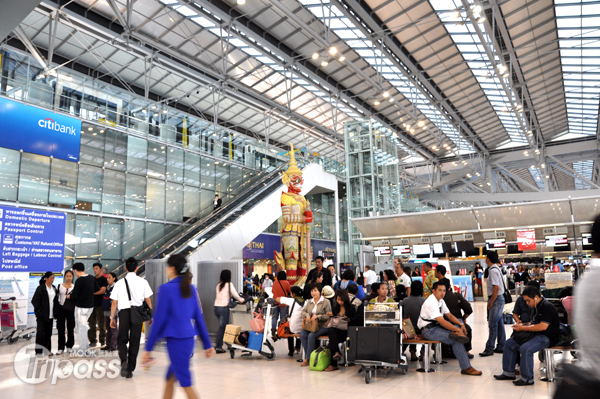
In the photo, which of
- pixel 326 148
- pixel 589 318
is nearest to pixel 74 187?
pixel 589 318

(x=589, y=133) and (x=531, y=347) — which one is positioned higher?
(x=589, y=133)

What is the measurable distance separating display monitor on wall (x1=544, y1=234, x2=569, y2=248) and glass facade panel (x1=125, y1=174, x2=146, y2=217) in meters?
17.5

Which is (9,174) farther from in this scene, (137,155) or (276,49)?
(276,49)

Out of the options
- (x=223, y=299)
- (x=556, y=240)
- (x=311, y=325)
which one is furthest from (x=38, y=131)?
(x=556, y=240)

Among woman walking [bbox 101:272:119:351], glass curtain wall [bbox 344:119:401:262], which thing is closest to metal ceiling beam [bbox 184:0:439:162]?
glass curtain wall [bbox 344:119:401:262]

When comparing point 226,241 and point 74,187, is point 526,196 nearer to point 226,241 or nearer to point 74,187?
point 226,241

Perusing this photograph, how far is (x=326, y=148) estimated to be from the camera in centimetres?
3853

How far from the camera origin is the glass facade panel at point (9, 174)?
15.6 m

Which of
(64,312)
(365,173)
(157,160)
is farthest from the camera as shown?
(365,173)

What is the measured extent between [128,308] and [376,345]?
12.3 ft

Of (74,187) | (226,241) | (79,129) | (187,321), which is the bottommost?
(187,321)

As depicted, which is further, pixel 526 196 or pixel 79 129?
pixel 526 196

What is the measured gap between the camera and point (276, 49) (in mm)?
19719

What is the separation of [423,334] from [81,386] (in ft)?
16.6
